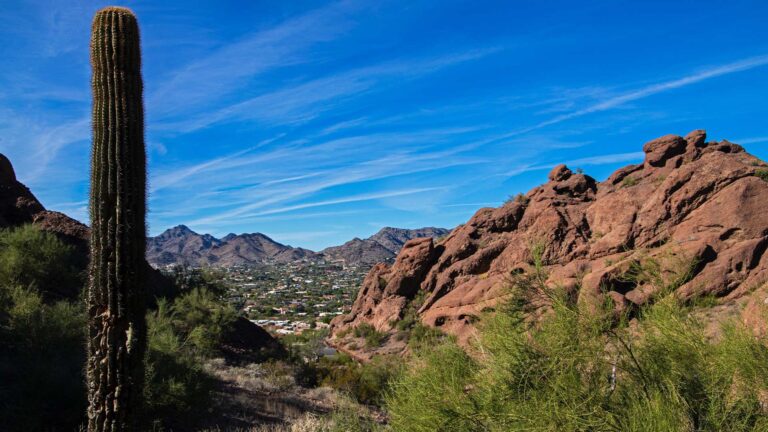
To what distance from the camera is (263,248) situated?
498ft

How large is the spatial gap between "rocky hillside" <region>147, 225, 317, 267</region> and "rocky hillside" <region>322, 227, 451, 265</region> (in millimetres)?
11137

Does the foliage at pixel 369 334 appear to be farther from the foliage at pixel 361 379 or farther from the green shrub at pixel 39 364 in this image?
the green shrub at pixel 39 364

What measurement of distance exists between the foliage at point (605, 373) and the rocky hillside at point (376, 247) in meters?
101

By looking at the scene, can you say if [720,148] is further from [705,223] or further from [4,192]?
[4,192]

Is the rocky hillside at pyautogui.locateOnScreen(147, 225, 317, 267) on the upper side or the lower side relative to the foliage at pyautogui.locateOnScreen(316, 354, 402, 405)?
upper

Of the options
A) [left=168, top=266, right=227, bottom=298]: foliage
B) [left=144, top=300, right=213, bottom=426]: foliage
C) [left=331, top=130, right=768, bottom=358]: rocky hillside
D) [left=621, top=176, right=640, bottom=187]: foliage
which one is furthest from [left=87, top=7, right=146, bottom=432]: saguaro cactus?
[left=621, top=176, right=640, bottom=187]: foliage

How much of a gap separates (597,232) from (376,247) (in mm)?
98453

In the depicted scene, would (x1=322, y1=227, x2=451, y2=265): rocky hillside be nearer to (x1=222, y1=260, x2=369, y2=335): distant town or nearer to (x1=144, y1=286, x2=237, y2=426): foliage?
(x1=222, y1=260, x2=369, y2=335): distant town

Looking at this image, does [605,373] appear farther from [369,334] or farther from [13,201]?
[369,334]

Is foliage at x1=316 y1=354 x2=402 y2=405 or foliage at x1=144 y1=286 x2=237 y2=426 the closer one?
foliage at x1=144 y1=286 x2=237 y2=426

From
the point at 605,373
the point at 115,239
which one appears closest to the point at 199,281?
the point at 115,239

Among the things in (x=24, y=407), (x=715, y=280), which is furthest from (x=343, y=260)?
(x=24, y=407)

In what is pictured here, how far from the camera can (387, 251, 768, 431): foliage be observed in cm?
365

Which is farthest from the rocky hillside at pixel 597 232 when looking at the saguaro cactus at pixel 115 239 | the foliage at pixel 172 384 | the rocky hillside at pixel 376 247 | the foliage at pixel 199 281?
the rocky hillside at pixel 376 247
